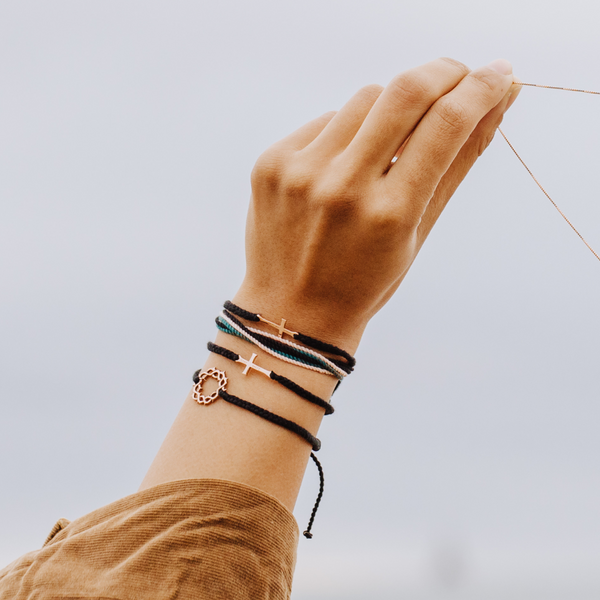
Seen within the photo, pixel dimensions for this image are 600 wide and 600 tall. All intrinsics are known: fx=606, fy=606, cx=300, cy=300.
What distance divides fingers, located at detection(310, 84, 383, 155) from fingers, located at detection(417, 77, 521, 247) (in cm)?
17

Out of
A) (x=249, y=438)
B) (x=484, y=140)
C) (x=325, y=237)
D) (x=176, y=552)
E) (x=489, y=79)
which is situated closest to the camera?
(x=176, y=552)

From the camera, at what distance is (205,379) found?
0.88 meters

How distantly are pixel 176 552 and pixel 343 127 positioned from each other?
25.8 inches

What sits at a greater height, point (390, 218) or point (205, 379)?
point (390, 218)

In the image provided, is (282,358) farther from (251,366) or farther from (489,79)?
(489,79)

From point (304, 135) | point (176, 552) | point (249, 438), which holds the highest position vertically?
point (304, 135)

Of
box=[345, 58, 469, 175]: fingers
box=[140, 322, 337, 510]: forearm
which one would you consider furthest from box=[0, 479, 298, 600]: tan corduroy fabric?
box=[345, 58, 469, 175]: fingers

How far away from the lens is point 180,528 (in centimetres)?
68

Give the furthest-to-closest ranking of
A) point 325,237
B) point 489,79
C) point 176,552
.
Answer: point 489,79
point 325,237
point 176,552

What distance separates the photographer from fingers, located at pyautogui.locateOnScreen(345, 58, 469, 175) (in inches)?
34.4

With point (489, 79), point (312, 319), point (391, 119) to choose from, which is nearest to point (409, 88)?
point (391, 119)

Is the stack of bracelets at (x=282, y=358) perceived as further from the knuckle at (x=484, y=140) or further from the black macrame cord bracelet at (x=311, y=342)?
the knuckle at (x=484, y=140)

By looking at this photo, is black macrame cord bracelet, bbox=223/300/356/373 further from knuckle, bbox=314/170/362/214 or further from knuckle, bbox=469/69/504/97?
knuckle, bbox=469/69/504/97

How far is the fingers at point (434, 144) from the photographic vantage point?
858 mm
